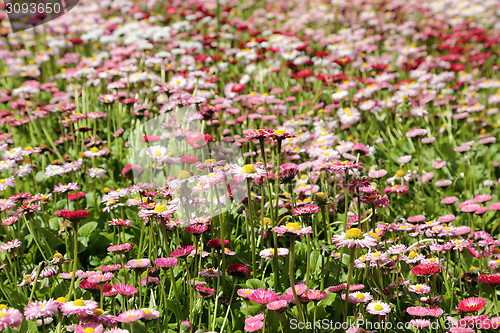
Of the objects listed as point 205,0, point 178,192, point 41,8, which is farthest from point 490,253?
point 205,0

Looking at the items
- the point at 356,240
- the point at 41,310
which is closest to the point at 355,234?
the point at 356,240

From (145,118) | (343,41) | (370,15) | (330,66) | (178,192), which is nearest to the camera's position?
(178,192)

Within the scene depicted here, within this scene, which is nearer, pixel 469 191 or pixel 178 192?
pixel 178 192

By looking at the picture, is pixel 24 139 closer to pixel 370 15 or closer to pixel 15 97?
pixel 15 97

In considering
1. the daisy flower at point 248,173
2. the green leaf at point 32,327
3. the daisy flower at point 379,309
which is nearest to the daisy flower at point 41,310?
the green leaf at point 32,327

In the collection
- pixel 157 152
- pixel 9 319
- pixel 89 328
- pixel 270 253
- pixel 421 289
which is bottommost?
pixel 421 289

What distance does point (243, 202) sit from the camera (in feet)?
9.65

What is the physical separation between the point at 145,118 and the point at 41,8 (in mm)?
3750

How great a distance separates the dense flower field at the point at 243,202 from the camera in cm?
212

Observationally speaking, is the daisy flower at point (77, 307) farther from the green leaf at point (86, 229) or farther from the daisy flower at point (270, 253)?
the green leaf at point (86, 229)

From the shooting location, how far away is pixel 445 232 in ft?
8.46

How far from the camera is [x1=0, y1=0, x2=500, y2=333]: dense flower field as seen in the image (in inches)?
83.7

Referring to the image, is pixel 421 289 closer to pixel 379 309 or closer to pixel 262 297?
pixel 379 309

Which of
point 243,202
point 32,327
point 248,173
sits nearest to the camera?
point 32,327
